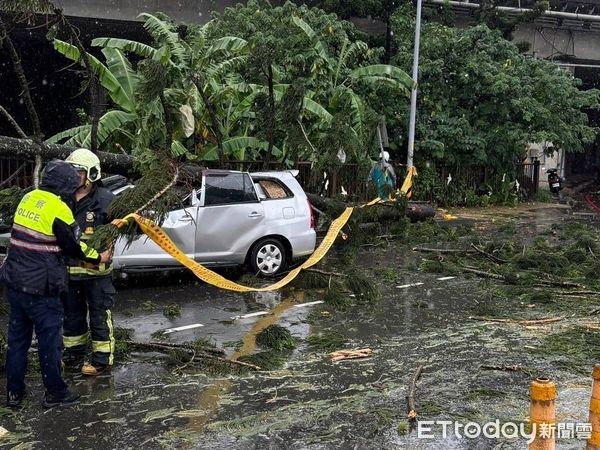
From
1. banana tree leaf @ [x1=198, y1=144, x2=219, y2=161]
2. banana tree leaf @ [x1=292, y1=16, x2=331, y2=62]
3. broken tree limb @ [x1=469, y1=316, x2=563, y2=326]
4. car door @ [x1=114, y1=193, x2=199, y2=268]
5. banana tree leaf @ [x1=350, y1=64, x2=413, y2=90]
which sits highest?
banana tree leaf @ [x1=292, y1=16, x2=331, y2=62]

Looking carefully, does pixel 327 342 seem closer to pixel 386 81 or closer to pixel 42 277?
pixel 42 277

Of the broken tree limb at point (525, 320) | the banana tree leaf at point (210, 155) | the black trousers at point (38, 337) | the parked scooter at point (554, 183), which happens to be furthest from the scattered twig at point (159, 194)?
the parked scooter at point (554, 183)

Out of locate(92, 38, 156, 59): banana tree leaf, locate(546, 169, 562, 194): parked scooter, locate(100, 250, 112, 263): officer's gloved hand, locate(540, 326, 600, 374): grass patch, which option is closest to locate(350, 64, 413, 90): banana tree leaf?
locate(92, 38, 156, 59): banana tree leaf

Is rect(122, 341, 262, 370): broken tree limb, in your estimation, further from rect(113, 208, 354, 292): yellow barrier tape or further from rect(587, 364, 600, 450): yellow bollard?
rect(587, 364, 600, 450): yellow bollard

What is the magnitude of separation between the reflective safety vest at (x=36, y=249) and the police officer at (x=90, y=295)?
643mm

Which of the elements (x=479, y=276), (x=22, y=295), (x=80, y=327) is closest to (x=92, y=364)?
(x=80, y=327)

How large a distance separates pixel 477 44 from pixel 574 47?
9.12 m

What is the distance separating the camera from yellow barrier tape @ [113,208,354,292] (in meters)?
7.55

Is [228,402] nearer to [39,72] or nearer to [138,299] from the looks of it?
[138,299]

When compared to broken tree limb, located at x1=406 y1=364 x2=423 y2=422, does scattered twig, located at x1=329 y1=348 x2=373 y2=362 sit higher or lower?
higher

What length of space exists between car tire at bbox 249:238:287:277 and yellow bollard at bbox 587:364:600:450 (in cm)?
681

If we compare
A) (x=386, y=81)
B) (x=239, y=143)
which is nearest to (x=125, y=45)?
(x=239, y=143)
